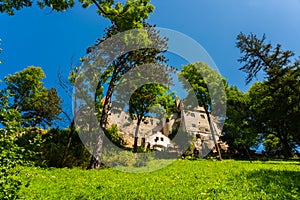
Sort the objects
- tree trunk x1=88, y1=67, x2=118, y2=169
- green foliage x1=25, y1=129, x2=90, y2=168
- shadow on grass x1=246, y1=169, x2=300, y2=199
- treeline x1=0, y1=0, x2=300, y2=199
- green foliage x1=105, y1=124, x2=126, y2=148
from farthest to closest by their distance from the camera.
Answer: green foliage x1=105, y1=124, x2=126, y2=148 → green foliage x1=25, y1=129, x2=90, y2=168 → tree trunk x1=88, y1=67, x2=118, y2=169 → treeline x1=0, y1=0, x2=300, y2=199 → shadow on grass x1=246, y1=169, x2=300, y2=199

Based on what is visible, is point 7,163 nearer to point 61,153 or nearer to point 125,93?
point 61,153

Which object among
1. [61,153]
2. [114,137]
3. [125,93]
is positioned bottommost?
[61,153]

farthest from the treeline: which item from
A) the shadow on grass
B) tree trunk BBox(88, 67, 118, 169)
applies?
the shadow on grass

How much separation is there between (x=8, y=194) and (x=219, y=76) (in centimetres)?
3935

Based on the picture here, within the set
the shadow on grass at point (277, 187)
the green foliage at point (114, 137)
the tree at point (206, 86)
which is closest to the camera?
the shadow on grass at point (277, 187)

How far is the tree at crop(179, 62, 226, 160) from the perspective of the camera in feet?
120

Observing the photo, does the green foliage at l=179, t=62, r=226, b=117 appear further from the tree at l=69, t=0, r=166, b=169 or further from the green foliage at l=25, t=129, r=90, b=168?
the green foliage at l=25, t=129, r=90, b=168

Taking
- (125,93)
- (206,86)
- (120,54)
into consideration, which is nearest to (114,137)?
(125,93)

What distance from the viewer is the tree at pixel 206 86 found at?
36.6m

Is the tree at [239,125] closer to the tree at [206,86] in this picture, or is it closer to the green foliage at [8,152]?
the tree at [206,86]

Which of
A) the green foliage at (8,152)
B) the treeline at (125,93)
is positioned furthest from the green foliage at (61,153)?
the green foliage at (8,152)

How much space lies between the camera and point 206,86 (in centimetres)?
3706

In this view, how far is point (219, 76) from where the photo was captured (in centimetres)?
4034

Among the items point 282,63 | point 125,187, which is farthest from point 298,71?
point 125,187
